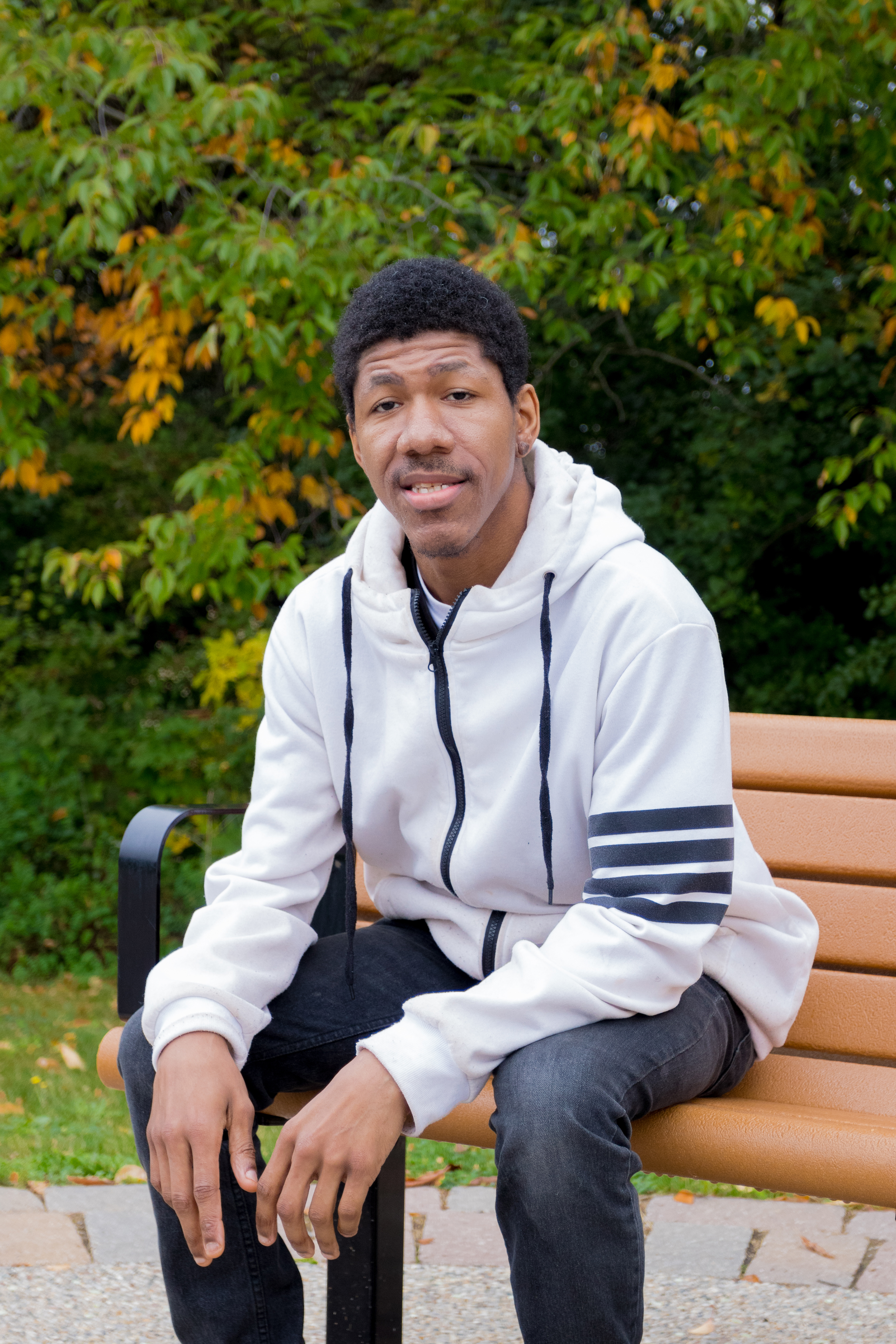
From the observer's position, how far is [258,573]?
4.49 metres

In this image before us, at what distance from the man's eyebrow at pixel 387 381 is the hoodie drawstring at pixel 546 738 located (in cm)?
34

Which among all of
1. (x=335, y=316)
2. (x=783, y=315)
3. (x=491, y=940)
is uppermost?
(x=783, y=315)

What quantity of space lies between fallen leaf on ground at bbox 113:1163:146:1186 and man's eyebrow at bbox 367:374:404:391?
206 cm

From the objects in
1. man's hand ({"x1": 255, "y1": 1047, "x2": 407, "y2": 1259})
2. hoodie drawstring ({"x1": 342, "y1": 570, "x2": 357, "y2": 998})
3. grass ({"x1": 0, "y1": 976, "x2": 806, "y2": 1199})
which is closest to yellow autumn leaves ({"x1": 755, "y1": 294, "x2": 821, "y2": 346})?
grass ({"x1": 0, "y1": 976, "x2": 806, "y2": 1199})

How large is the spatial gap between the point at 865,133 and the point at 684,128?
71 cm

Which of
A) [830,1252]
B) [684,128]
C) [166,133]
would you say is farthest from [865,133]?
[830,1252]

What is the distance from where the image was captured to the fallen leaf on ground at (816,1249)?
2744 mm

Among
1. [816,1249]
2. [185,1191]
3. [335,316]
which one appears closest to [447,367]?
[185,1191]

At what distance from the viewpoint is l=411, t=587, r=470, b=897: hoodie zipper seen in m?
1.99

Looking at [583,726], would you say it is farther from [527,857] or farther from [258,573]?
[258,573]

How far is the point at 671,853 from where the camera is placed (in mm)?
1702

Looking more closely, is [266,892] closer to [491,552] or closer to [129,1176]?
[491,552]

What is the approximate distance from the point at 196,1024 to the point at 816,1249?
5.28 ft

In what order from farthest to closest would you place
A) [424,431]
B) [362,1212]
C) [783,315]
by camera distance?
[783,315] < [362,1212] < [424,431]
